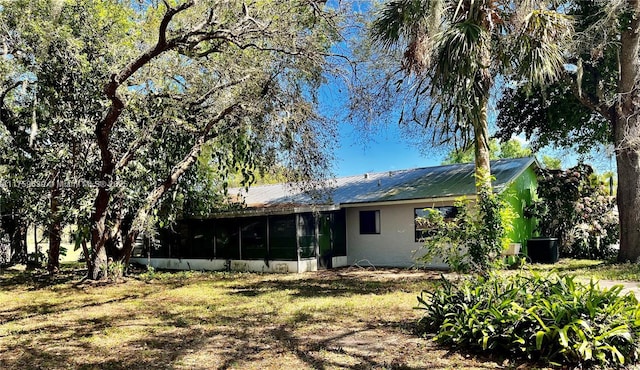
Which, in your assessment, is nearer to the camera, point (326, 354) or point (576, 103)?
point (326, 354)

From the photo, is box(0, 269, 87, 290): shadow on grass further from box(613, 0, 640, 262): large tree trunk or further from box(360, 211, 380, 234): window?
box(613, 0, 640, 262): large tree trunk

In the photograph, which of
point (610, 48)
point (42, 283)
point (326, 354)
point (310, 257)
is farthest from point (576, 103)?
point (42, 283)

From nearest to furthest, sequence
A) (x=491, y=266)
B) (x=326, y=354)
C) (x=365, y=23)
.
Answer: (x=326, y=354) → (x=491, y=266) → (x=365, y=23)

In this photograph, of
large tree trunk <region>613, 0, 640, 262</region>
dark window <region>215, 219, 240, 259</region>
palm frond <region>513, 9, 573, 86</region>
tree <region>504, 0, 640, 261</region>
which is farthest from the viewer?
dark window <region>215, 219, 240, 259</region>

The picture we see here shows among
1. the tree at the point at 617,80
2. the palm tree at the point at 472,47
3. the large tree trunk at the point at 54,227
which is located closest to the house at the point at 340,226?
the tree at the point at 617,80

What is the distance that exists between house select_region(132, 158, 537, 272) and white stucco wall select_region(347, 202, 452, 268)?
3 centimetres

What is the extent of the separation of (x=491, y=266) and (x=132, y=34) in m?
10.9

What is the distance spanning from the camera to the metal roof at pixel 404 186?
14664 mm

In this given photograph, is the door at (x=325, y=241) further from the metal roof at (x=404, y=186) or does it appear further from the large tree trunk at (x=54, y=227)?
the large tree trunk at (x=54, y=227)

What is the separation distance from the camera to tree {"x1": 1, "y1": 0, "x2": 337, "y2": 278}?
9648 millimetres

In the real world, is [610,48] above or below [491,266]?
above

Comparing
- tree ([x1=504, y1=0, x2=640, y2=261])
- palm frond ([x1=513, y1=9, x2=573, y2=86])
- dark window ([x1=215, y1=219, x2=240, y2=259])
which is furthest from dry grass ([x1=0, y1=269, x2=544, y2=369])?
tree ([x1=504, y1=0, x2=640, y2=261])

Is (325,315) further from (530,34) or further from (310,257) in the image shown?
(310,257)

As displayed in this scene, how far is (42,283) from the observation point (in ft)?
46.0
